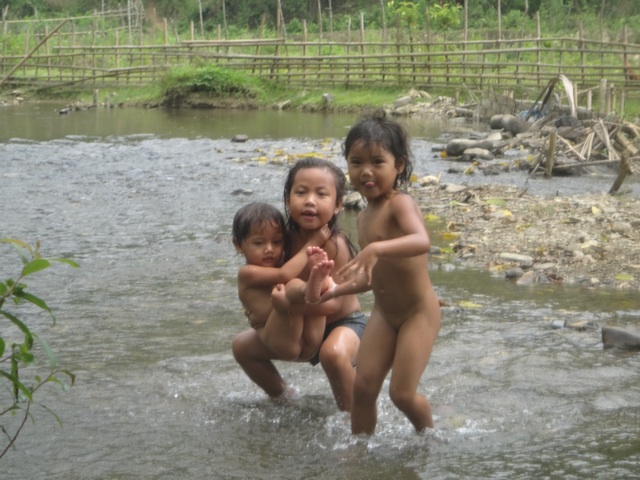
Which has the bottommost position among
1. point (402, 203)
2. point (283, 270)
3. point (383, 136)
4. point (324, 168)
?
point (283, 270)

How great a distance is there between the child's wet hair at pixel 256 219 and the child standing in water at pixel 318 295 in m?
0.04

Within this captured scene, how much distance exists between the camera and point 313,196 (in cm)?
331

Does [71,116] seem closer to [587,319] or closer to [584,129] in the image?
[584,129]

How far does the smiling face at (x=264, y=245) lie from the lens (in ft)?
11.2

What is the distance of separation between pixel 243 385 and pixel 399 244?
5.02ft

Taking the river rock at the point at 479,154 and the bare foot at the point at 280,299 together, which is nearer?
the bare foot at the point at 280,299

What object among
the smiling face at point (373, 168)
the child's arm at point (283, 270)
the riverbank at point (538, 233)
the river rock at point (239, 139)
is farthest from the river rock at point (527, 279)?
the river rock at point (239, 139)

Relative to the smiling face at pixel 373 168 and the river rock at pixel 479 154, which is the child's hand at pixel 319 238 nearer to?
the smiling face at pixel 373 168

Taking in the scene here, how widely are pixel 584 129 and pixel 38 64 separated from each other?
19.3 metres

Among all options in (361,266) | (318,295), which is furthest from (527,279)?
(361,266)

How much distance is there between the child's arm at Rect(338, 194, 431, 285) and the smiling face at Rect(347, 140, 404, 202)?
2.4 inches

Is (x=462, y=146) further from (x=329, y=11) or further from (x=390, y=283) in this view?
(x=329, y=11)

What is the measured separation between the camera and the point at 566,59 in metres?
20.2

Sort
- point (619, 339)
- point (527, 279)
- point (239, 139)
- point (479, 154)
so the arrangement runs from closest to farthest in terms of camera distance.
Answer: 1. point (619, 339)
2. point (527, 279)
3. point (479, 154)
4. point (239, 139)
